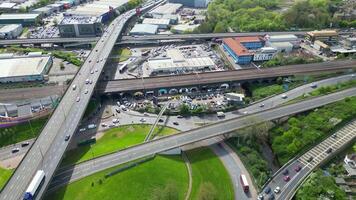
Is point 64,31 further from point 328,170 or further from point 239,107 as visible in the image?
point 328,170

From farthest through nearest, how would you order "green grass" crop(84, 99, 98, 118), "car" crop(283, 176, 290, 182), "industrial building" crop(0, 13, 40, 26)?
"industrial building" crop(0, 13, 40, 26), "green grass" crop(84, 99, 98, 118), "car" crop(283, 176, 290, 182)

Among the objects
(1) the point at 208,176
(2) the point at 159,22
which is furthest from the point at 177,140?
(2) the point at 159,22

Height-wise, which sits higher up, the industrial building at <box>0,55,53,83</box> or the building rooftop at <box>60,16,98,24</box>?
the building rooftop at <box>60,16,98,24</box>

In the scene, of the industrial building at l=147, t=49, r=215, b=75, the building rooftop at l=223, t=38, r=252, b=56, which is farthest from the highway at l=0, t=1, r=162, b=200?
the building rooftop at l=223, t=38, r=252, b=56

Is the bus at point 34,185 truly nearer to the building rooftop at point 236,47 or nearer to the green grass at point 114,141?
the green grass at point 114,141

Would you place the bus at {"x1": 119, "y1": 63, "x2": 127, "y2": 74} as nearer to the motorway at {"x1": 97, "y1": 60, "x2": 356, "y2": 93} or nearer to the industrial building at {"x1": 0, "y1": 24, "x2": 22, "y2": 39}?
the motorway at {"x1": 97, "y1": 60, "x2": 356, "y2": 93}

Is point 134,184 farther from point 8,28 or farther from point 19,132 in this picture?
point 8,28

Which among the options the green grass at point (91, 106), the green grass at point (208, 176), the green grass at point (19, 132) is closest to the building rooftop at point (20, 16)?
the green grass at point (91, 106)

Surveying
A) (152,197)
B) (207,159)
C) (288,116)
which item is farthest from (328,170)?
(152,197)
